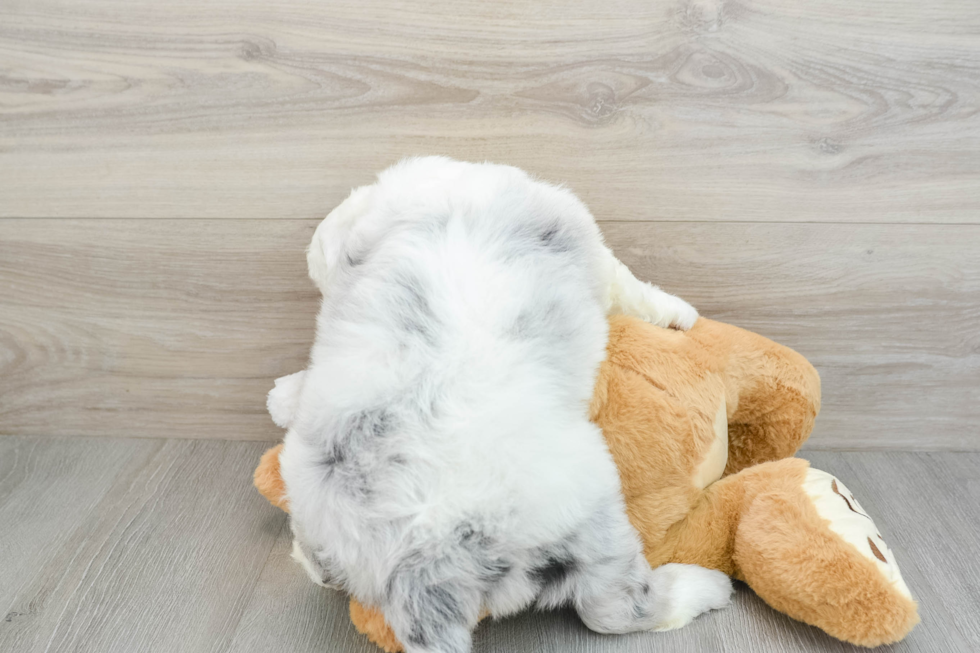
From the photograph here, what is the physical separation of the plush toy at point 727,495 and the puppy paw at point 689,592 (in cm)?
2

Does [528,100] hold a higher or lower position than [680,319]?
higher

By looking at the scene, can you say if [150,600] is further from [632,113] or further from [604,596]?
[632,113]

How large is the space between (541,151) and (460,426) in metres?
0.49

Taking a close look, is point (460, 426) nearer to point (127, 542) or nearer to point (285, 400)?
point (285, 400)

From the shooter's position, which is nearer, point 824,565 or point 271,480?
point 824,565

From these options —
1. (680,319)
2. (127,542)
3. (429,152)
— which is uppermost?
(429,152)

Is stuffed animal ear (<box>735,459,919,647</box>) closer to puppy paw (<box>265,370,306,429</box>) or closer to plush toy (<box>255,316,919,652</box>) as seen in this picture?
plush toy (<box>255,316,919,652</box>)

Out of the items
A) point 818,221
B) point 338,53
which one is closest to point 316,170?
point 338,53

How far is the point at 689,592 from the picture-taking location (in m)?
0.78

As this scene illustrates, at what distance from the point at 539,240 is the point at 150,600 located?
2.12 feet

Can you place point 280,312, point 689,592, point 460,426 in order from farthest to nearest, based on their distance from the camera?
point 280,312 < point 689,592 < point 460,426

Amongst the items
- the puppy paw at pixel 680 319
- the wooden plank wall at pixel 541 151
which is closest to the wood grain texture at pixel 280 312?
the wooden plank wall at pixel 541 151

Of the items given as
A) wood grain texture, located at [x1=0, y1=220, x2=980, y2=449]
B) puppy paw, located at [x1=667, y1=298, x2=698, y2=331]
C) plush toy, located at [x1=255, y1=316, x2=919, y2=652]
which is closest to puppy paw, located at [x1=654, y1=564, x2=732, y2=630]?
plush toy, located at [x1=255, y1=316, x2=919, y2=652]

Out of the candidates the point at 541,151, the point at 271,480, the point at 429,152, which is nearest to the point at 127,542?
the point at 271,480
